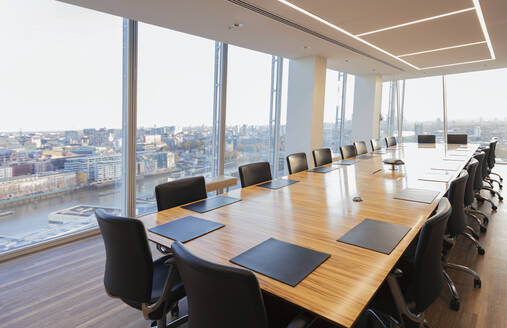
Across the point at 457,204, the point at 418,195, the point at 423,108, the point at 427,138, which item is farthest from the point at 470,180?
the point at 423,108

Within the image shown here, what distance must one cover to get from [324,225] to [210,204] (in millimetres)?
904

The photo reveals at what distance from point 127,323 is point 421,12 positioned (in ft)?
15.2

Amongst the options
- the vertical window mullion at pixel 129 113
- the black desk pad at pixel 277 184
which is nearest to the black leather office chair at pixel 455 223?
the black desk pad at pixel 277 184

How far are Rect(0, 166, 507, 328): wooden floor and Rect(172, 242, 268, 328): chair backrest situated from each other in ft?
4.29

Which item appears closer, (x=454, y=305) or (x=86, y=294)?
(x=454, y=305)

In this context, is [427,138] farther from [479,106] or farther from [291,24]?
[291,24]

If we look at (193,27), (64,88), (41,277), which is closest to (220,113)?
(193,27)

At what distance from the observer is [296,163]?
400 cm

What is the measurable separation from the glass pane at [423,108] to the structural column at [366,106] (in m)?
2.37

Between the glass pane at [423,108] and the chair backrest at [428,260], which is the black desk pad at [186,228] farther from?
the glass pane at [423,108]

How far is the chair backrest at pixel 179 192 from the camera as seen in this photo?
2250 mm

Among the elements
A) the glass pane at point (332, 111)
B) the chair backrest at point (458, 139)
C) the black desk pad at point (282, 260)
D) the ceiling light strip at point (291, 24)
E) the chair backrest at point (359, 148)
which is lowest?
the black desk pad at point (282, 260)

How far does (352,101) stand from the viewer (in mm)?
9625

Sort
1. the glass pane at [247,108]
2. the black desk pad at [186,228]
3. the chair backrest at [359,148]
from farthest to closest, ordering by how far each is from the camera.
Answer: the chair backrest at [359,148] → the glass pane at [247,108] → the black desk pad at [186,228]
